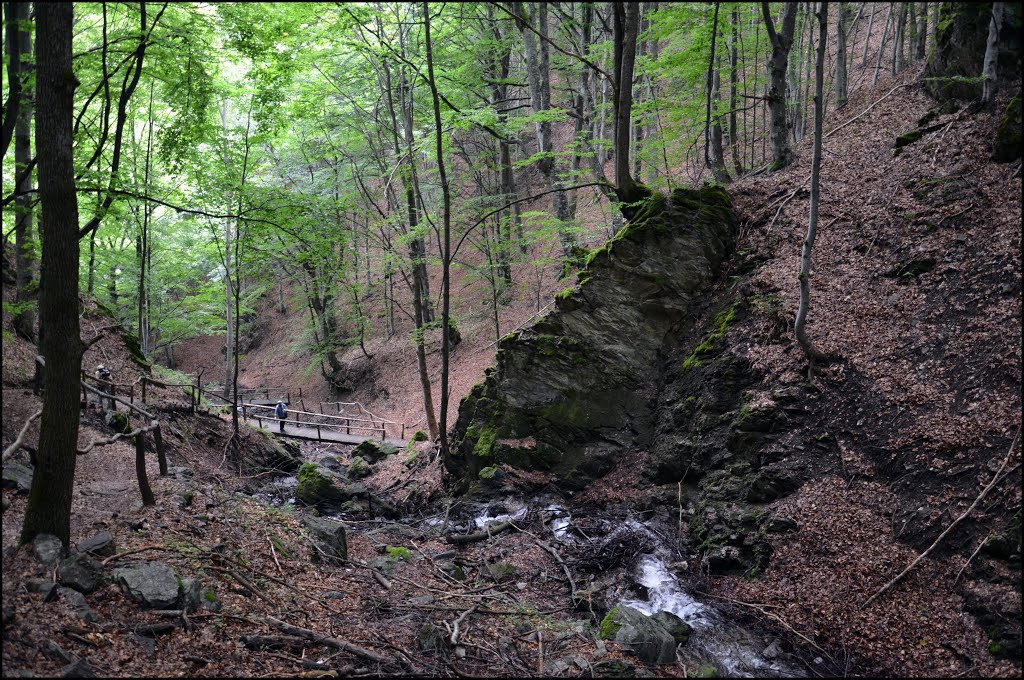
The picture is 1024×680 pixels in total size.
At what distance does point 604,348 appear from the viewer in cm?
1052

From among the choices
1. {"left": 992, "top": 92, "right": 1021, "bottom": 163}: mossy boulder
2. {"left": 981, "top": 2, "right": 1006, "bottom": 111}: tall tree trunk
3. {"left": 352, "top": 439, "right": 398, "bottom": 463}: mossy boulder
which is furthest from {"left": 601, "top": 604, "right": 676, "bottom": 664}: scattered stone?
{"left": 352, "top": 439, "right": 398, "bottom": 463}: mossy boulder

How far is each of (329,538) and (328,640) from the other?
2781 millimetres

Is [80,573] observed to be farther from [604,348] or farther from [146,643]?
[604,348]

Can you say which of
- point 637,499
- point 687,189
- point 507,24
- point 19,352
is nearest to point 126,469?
point 19,352

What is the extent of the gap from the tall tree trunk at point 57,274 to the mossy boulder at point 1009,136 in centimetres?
1132

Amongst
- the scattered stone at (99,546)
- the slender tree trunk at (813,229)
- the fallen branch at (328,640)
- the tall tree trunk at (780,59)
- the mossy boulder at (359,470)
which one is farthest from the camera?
the mossy boulder at (359,470)

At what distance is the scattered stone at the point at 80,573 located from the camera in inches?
190

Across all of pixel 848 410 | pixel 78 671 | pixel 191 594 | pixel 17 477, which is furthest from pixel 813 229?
pixel 17 477

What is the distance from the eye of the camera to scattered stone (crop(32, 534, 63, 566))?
4.94 meters

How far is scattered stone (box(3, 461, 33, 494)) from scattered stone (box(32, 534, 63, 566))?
1.62 metres

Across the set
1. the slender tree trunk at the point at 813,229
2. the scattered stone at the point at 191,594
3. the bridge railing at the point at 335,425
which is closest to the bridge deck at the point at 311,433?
the bridge railing at the point at 335,425

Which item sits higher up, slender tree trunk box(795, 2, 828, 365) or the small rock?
slender tree trunk box(795, 2, 828, 365)

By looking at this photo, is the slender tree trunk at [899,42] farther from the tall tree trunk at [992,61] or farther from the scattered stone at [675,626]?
the scattered stone at [675,626]

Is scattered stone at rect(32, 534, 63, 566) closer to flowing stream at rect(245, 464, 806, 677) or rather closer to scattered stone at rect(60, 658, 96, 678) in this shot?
scattered stone at rect(60, 658, 96, 678)
